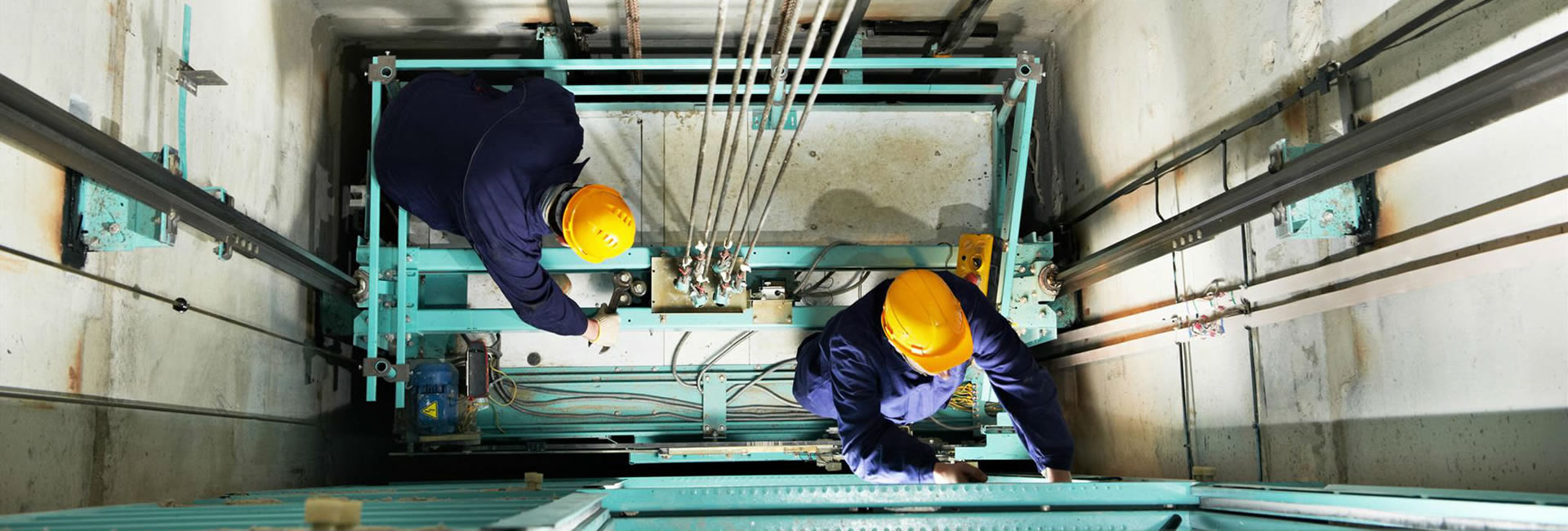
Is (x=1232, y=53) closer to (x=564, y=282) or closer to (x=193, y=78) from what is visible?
(x=564, y=282)

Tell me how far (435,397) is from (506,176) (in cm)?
122

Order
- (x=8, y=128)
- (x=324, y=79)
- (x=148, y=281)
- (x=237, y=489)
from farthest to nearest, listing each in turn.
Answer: (x=324, y=79) < (x=237, y=489) < (x=148, y=281) < (x=8, y=128)

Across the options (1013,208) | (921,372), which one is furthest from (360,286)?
(1013,208)

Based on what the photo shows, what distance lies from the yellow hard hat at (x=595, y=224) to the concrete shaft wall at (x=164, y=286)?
1.02 meters

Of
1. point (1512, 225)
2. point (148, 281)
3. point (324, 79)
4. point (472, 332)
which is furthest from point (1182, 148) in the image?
point (324, 79)

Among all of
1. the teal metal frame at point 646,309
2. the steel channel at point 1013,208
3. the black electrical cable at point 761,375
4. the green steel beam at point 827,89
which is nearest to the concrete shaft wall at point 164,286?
the teal metal frame at point 646,309

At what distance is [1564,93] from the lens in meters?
1.80

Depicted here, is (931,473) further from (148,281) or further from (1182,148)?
(148,281)

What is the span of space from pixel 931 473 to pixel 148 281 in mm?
2106

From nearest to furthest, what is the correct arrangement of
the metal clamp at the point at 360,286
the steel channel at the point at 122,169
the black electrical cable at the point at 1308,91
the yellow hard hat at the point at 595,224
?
the steel channel at the point at 122,169
the black electrical cable at the point at 1308,91
the yellow hard hat at the point at 595,224
the metal clamp at the point at 360,286

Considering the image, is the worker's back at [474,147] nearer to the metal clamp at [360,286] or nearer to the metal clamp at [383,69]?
the metal clamp at [383,69]

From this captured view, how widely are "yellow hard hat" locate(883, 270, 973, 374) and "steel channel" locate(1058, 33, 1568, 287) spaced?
0.73 m

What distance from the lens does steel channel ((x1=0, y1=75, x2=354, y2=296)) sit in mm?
1942

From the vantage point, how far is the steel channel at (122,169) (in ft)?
6.37
